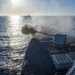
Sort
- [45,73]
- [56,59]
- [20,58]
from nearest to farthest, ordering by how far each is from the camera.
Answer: [45,73]
[56,59]
[20,58]

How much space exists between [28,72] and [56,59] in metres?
6.16

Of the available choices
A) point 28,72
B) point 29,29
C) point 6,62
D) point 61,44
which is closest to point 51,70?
point 28,72

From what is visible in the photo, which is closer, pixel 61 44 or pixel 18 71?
pixel 61 44

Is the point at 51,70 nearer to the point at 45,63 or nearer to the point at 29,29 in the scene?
the point at 45,63

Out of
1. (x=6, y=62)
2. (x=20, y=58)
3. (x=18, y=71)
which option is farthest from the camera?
(x=20, y=58)

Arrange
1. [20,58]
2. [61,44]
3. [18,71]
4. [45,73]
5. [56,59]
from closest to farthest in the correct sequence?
[45,73] < [56,59] < [61,44] < [18,71] < [20,58]

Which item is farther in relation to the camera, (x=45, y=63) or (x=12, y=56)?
(x=12, y=56)

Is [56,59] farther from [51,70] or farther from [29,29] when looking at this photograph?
[29,29]

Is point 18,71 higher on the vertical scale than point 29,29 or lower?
lower

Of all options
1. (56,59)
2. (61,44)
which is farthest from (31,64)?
(61,44)

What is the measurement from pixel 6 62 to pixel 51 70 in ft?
101

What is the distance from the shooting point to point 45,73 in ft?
93.2

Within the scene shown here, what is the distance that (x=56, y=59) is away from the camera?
31.7 m

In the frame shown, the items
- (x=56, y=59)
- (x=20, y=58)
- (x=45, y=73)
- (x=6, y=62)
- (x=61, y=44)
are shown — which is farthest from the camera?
(x=20, y=58)
